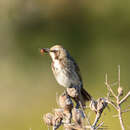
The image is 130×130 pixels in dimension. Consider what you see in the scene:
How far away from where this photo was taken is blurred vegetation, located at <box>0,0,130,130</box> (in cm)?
756

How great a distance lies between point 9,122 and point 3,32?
4449 millimetres

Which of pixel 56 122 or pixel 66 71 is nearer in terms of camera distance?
pixel 56 122

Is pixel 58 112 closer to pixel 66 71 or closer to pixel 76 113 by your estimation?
pixel 76 113

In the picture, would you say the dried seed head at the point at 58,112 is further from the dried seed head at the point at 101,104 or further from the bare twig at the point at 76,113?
the dried seed head at the point at 101,104

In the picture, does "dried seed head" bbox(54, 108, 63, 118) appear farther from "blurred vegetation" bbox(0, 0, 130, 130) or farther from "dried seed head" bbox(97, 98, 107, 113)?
"blurred vegetation" bbox(0, 0, 130, 130)

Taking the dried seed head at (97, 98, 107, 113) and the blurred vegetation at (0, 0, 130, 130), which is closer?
the dried seed head at (97, 98, 107, 113)

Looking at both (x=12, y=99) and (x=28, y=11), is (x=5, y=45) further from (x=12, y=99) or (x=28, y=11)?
(x=12, y=99)

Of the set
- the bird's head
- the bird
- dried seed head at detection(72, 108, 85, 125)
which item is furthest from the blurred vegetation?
dried seed head at detection(72, 108, 85, 125)

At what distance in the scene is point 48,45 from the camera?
9305 millimetres

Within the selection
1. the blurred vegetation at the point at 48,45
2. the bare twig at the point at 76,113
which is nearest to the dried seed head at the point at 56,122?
the bare twig at the point at 76,113

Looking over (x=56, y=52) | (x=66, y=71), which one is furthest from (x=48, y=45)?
(x=56, y=52)

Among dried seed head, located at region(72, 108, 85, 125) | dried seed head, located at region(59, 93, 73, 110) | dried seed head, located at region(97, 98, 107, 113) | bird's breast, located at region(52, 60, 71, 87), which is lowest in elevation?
dried seed head, located at region(72, 108, 85, 125)

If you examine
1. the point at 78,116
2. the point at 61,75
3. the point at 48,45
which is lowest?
the point at 78,116

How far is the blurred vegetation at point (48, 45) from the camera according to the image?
24.8 feet
